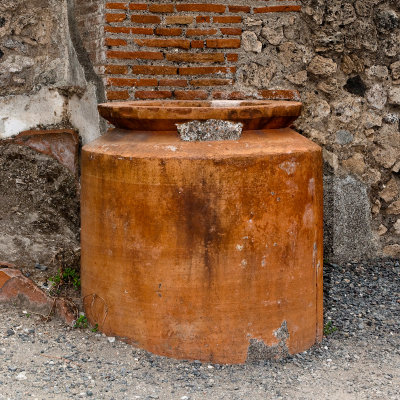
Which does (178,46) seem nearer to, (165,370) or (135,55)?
(135,55)

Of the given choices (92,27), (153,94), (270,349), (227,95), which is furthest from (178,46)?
(270,349)

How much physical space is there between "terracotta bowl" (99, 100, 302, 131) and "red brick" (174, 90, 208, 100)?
114cm

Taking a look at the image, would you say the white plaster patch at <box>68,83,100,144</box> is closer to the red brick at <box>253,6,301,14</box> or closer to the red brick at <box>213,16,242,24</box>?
the red brick at <box>213,16,242,24</box>

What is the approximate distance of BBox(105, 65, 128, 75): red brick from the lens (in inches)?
160

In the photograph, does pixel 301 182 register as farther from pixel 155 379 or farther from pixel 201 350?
pixel 155 379

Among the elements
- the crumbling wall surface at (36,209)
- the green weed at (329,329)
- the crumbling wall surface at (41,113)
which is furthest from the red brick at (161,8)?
the green weed at (329,329)

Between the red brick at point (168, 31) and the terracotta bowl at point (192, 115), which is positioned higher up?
the red brick at point (168, 31)

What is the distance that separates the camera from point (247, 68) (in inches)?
169

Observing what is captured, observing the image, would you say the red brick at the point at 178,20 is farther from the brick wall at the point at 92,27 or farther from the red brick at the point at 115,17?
the brick wall at the point at 92,27

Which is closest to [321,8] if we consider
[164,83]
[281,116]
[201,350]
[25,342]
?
[164,83]

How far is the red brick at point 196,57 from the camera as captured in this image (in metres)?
4.18

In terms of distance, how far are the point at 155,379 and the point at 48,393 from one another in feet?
1.50

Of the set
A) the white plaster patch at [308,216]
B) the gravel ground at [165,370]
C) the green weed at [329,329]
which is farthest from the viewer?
the green weed at [329,329]

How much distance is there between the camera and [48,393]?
2.65 metres
